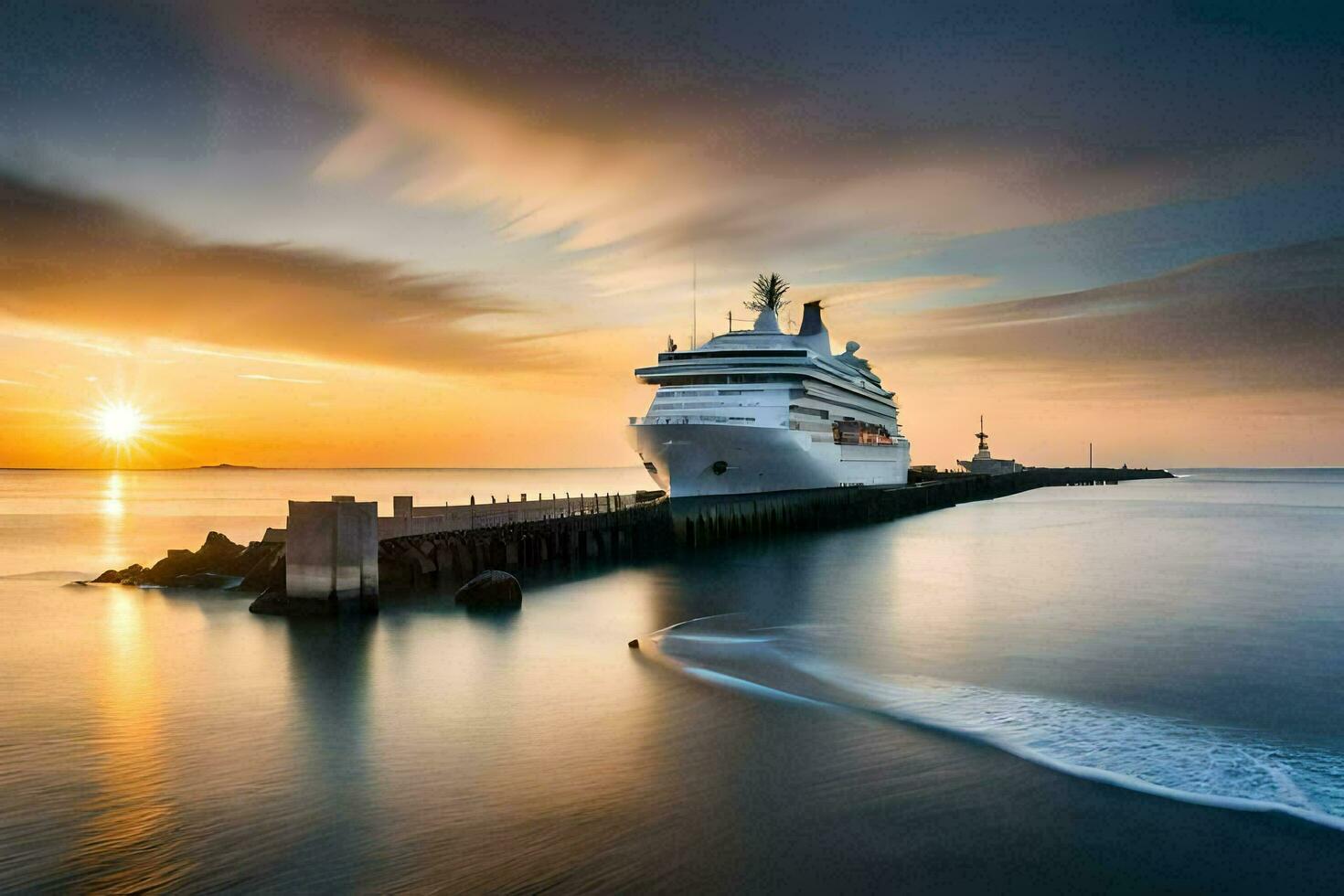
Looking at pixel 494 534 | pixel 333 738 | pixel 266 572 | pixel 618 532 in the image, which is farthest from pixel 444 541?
pixel 333 738

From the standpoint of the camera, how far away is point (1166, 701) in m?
15.3

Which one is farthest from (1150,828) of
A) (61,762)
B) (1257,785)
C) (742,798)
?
(61,762)

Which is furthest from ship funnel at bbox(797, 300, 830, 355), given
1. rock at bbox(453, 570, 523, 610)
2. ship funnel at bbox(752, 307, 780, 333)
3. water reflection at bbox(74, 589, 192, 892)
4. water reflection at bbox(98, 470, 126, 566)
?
water reflection at bbox(74, 589, 192, 892)

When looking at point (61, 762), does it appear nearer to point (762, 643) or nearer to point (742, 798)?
point (742, 798)

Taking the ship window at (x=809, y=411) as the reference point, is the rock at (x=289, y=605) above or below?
below

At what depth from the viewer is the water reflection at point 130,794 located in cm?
875

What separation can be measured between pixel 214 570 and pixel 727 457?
2826 cm

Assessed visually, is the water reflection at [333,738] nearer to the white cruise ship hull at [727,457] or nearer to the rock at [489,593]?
the rock at [489,593]

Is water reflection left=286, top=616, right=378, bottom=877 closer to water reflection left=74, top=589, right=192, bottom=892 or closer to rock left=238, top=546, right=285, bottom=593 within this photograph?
water reflection left=74, top=589, right=192, bottom=892

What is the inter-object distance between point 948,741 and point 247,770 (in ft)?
31.0

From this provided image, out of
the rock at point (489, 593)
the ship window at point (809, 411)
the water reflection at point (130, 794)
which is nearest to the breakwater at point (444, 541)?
the rock at point (489, 593)

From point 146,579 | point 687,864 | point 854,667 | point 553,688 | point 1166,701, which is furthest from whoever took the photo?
point 146,579

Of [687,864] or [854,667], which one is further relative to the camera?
[854,667]

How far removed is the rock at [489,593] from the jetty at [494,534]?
2.36m
